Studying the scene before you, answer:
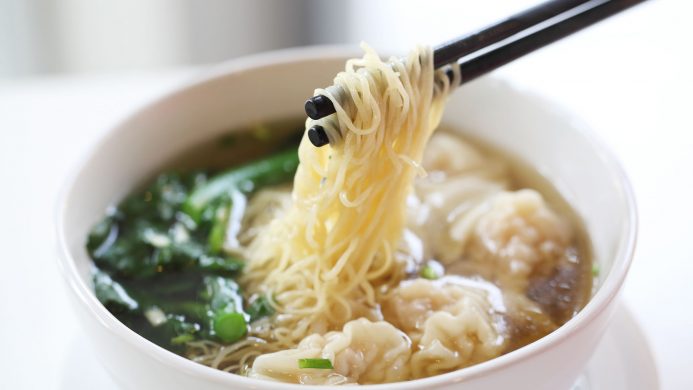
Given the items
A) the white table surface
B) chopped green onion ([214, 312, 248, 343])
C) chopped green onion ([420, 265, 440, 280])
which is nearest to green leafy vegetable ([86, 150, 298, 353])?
chopped green onion ([214, 312, 248, 343])

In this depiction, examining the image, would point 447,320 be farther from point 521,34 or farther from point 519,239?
point 521,34

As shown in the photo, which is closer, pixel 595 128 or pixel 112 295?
pixel 112 295

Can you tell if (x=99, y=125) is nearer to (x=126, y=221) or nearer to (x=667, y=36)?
(x=126, y=221)

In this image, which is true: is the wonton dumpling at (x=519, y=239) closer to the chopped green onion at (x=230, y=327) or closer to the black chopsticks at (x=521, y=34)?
the black chopsticks at (x=521, y=34)

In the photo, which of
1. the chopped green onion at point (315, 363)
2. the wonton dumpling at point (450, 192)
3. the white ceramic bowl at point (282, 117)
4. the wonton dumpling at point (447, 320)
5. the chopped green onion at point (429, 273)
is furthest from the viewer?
the wonton dumpling at point (450, 192)

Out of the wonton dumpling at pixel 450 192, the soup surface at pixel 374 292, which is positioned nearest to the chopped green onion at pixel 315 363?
the soup surface at pixel 374 292

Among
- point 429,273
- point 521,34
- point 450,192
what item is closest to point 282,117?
point 450,192

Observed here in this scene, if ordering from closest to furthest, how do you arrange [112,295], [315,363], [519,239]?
[315,363], [112,295], [519,239]
